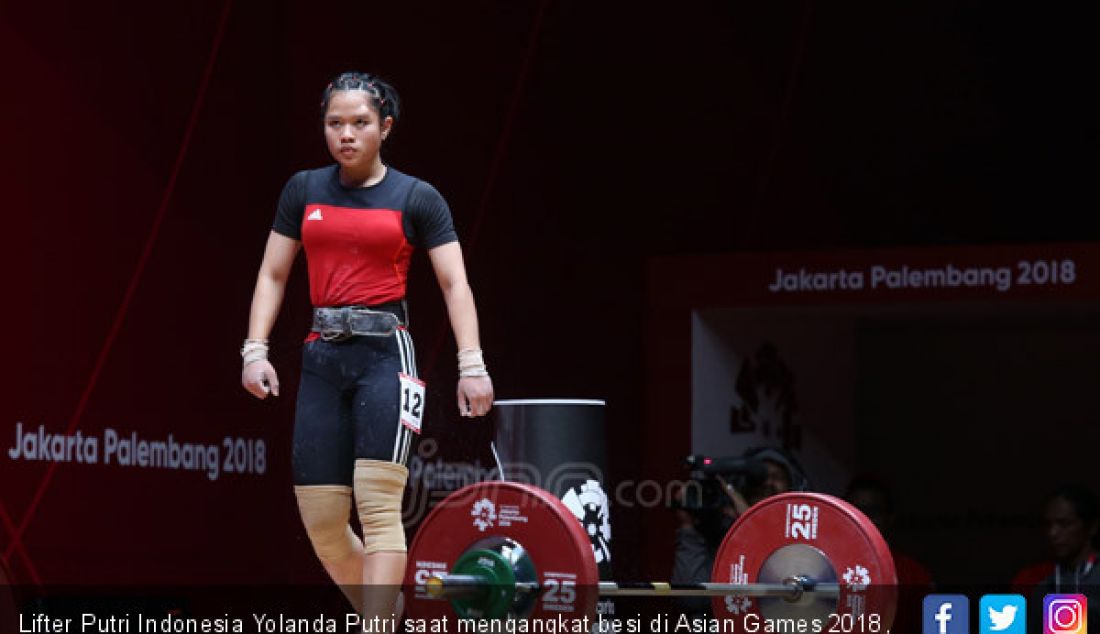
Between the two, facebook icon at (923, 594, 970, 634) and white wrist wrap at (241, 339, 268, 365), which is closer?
white wrist wrap at (241, 339, 268, 365)

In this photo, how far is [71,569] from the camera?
7914 mm

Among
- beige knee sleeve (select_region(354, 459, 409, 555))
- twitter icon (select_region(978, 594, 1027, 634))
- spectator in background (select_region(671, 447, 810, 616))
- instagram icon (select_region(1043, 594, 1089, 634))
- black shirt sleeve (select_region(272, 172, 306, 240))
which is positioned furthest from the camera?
spectator in background (select_region(671, 447, 810, 616))

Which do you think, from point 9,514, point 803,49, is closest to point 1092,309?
point 803,49

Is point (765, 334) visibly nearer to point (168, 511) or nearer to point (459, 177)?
point (459, 177)

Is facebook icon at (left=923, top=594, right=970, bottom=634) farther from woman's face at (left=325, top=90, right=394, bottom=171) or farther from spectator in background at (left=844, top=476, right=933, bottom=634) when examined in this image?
woman's face at (left=325, top=90, right=394, bottom=171)

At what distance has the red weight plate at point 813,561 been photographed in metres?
5.41

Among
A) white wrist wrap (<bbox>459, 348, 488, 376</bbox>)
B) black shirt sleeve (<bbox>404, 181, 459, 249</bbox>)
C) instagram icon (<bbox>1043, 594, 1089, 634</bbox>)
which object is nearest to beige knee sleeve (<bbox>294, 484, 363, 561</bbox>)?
white wrist wrap (<bbox>459, 348, 488, 376</bbox>)

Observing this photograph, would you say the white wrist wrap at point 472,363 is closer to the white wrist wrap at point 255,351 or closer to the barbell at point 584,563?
the barbell at point 584,563

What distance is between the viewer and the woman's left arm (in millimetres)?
5113

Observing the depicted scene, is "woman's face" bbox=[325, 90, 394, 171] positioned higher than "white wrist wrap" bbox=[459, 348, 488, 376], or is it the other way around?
"woman's face" bbox=[325, 90, 394, 171]

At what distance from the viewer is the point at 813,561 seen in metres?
5.56

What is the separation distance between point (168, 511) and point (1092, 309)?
427 centimetres

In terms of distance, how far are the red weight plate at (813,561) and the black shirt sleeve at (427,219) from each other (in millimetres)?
1245

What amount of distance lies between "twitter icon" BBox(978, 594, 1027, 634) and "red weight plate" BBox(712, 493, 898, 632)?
0.75 metres
